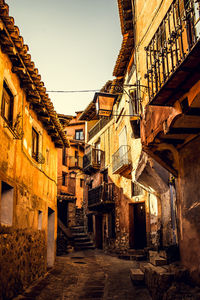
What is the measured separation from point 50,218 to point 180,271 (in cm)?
908

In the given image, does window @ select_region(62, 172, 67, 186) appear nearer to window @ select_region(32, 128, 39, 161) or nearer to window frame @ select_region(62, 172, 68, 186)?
window frame @ select_region(62, 172, 68, 186)

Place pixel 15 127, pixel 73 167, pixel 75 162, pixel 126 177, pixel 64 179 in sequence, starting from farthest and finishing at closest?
pixel 75 162 → pixel 73 167 → pixel 64 179 → pixel 126 177 → pixel 15 127

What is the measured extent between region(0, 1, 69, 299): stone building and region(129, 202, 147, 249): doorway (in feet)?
22.9

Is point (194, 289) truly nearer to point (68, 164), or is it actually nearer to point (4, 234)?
point (4, 234)

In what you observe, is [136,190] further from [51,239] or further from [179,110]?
[179,110]


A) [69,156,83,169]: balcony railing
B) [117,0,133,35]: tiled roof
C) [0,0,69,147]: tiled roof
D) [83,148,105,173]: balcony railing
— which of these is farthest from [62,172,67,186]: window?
[117,0,133,35]: tiled roof

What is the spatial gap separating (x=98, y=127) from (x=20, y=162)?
17.1 meters

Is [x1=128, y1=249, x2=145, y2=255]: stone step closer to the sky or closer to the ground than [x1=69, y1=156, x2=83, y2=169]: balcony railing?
closer to the ground

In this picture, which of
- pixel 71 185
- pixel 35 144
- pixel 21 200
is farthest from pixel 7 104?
pixel 71 185

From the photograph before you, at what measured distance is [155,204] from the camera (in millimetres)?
13711

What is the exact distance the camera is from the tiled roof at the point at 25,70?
6707 mm

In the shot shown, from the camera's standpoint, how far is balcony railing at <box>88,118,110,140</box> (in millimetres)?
23828

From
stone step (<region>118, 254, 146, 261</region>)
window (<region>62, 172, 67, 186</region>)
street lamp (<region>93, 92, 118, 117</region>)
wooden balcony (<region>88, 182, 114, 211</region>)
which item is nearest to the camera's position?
street lamp (<region>93, 92, 118, 117</region>)

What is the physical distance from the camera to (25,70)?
833 cm
